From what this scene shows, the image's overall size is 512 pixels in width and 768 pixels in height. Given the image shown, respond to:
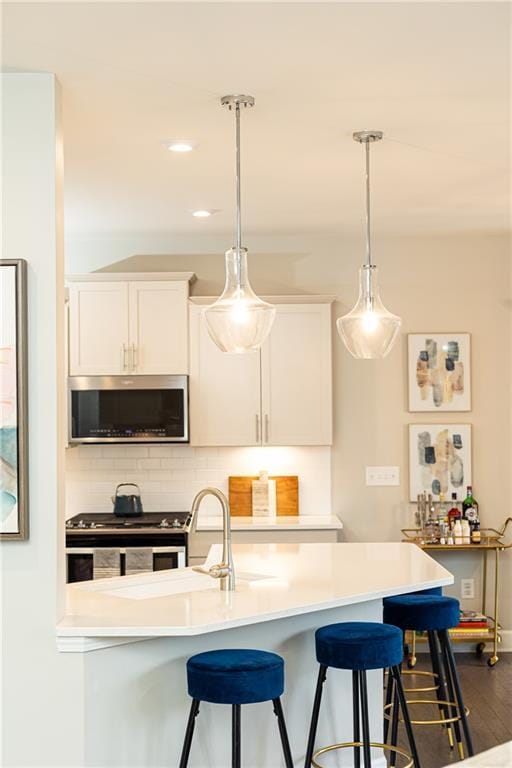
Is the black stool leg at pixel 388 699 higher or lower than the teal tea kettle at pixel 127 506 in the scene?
lower

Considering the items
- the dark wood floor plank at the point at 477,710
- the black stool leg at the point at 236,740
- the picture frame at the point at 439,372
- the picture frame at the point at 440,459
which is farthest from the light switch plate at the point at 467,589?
the black stool leg at the point at 236,740

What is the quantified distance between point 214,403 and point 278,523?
34.8 inches

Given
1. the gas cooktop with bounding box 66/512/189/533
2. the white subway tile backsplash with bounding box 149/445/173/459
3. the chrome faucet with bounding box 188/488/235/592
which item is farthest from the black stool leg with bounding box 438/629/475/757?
the white subway tile backsplash with bounding box 149/445/173/459

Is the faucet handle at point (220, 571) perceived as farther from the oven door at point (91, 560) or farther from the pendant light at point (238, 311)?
the oven door at point (91, 560)

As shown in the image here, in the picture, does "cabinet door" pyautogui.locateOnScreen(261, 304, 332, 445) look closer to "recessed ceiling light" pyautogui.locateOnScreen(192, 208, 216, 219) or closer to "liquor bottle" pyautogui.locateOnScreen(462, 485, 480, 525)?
"recessed ceiling light" pyautogui.locateOnScreen(192, 208, 216, 219)

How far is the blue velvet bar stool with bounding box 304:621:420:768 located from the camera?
354 centimetres

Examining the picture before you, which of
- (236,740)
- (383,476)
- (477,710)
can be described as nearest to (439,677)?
(477,710)

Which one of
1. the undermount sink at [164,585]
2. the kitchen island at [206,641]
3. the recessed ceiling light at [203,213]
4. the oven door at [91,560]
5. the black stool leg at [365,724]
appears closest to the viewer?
the kitchen island at [206,641]

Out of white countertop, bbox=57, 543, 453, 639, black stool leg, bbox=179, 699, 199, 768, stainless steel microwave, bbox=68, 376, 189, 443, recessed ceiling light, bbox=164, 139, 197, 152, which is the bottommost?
black stool leg, bbox=179, 699, 199, 768

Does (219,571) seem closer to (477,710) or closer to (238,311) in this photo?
(238,311)

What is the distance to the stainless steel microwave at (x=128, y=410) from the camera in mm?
6215

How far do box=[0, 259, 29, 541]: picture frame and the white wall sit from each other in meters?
0.03

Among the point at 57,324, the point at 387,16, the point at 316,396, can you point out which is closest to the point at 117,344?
the point at 316,396

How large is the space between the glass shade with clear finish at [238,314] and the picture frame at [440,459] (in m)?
3.03
